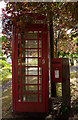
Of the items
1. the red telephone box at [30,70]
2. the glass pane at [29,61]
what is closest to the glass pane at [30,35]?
the red telephone box at [30,70]

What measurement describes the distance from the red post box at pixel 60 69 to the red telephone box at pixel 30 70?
287 millimetres

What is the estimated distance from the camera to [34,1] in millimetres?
2762

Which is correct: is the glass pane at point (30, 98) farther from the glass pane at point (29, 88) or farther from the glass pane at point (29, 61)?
the glass pane at point (29, 61)

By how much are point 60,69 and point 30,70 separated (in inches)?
29.2

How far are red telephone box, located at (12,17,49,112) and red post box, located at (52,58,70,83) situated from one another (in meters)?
0.29

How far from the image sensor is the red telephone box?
10.7 ft

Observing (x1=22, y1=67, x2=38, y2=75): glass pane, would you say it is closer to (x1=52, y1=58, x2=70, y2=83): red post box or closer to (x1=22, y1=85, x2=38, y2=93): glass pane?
(x1=22, y1=85, x2=38, y2=93): glass pane

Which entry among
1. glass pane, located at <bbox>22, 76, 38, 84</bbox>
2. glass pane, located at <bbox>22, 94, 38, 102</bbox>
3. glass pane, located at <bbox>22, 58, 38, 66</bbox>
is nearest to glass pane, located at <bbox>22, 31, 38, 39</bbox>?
glass pane, located at <bbox>22, 58, 38, 66</bbox>

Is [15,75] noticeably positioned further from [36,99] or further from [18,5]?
[18,5]

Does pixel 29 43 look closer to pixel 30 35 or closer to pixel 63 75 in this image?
pixel 30 35

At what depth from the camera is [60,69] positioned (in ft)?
11.1

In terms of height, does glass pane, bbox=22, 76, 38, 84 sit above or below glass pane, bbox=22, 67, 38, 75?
below

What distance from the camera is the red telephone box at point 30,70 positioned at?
326 centimetres

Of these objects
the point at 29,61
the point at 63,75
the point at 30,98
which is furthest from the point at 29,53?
the point at 30,98
